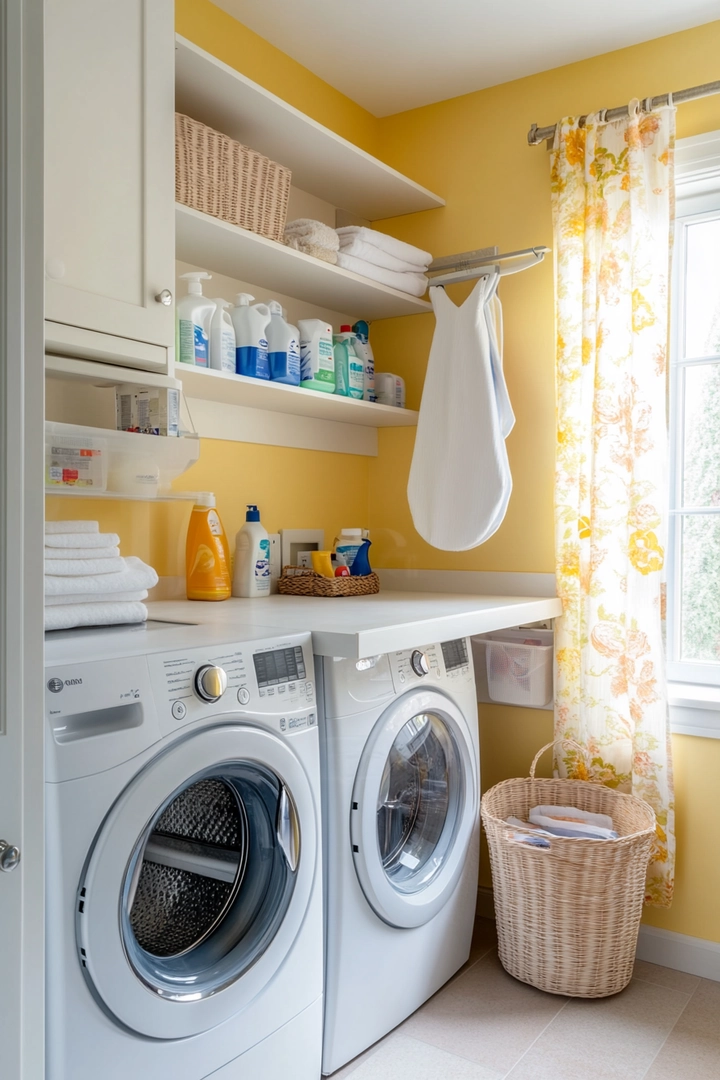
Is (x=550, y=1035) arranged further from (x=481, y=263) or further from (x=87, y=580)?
(x=481, y=263)

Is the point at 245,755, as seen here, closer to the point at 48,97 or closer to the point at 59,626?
the point at 59,626

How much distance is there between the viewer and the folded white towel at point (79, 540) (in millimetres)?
1552

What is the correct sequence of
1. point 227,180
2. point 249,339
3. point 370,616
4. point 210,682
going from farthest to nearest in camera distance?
point 249,339 → point 227,180 → point 370,616 → point 210,682

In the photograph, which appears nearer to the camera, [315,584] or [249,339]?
[249,339]

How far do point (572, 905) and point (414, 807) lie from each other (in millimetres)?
432

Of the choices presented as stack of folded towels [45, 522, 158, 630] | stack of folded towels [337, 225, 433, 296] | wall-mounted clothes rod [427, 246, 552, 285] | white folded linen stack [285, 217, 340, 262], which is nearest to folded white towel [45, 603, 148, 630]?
stack of folded towels [45, 522, 158, 630]

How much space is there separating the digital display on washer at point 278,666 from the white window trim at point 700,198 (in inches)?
45.5

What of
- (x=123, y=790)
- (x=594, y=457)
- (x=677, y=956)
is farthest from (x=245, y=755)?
(x=677, y=956)

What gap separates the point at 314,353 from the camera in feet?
7.31

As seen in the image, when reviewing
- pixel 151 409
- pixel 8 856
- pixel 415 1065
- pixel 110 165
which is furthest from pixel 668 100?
pixel 415 1065

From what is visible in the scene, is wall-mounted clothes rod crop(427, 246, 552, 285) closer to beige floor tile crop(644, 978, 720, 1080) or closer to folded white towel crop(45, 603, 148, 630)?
folded white towel crop(45, 603, 148, 630)

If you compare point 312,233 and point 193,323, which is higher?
point 312,233

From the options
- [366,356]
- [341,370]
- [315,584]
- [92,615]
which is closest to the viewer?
[92,615]

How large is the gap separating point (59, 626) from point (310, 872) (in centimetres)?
65
